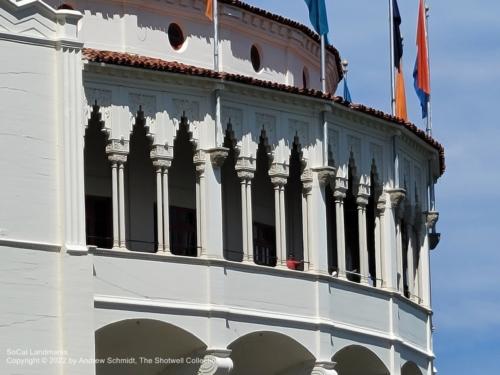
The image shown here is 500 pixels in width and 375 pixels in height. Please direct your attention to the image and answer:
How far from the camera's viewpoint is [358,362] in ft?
200

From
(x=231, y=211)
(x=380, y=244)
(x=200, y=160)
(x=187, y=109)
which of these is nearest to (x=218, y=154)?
(x=200, y=160)

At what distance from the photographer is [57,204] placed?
50.5m

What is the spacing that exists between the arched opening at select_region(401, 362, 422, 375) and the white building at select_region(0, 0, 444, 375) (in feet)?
0.41

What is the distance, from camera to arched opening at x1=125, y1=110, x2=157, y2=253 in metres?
57.4

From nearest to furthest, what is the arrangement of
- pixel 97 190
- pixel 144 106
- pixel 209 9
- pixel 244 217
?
1. pixel 144 106
2. pixel 97 190
3. pixel 244 217
4. pixel 209 9

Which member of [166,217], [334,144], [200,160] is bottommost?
[166,217]

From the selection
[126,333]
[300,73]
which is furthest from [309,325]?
[300,73]

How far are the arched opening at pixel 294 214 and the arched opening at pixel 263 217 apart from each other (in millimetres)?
380

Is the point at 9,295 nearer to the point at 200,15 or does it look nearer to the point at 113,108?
the point at 113,108

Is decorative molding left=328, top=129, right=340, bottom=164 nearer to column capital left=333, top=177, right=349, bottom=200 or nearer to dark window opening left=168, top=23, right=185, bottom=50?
column capital left=333, top=177, right=349, bottom=200

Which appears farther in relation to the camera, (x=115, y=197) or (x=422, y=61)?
(x=422, y=61)

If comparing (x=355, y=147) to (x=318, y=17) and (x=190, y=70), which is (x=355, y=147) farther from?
(x=190, y=70)

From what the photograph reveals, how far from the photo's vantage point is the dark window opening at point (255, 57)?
62.7m

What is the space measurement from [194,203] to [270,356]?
399 centimetres
